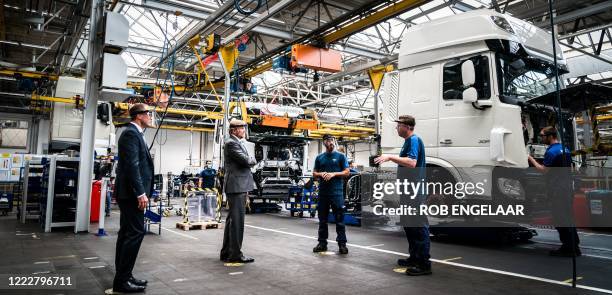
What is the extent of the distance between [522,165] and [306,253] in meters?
3.11

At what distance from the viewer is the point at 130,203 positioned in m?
3.48

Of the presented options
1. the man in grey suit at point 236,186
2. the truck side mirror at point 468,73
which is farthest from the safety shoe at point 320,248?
the truck side mirror at point 468,73

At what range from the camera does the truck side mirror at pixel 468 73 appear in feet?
17.2

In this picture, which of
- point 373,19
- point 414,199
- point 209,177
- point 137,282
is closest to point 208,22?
point 373,19

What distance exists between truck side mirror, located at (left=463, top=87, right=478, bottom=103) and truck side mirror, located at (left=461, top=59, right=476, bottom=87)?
2.8 inches

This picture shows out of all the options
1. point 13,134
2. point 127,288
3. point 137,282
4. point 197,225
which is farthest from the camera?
point 13,134

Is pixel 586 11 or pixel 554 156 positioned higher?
pixel 586 11

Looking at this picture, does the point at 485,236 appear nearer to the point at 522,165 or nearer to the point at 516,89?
the point at 522,165

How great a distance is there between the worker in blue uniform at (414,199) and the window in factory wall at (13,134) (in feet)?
80.0

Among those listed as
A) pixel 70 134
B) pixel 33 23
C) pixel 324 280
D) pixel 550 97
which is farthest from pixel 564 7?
pixel 70 134

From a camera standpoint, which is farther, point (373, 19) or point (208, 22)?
point (208, 22)

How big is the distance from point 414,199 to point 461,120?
6.50ft

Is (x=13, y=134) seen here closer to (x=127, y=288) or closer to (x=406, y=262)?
(x=127, y=288)

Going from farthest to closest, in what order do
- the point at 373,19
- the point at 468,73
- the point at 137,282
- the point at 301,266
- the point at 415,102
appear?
the point at 373,19 → the point at 415,102 → the point at 468,73 → the point at 301,266 → the point at 137,282
